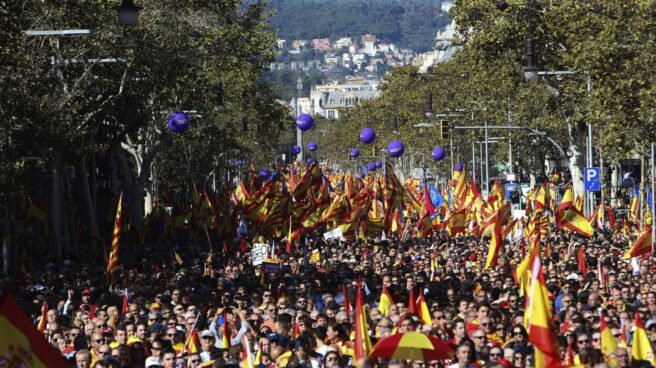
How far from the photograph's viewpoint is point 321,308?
62.8 ft

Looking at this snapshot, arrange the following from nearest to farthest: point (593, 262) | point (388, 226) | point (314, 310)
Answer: point (314, 310) < point (593, 262) < point (388, 226)

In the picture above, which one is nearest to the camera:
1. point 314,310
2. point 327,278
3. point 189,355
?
point 189,355

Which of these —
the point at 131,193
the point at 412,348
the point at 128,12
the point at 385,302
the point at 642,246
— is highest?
the point at 128,12

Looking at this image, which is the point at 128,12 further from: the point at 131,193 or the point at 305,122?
the point at 131,193

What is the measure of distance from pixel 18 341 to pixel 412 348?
2879 mm

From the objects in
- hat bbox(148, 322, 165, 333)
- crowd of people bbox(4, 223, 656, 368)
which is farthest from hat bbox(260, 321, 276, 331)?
hat bbox(148, 322, 165, 333)

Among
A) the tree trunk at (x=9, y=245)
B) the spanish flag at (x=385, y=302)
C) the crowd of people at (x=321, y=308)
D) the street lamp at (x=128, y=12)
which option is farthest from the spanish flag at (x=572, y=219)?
the street lamp at (x=128, y=12)

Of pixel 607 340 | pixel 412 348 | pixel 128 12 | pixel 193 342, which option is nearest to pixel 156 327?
pixel 193 342

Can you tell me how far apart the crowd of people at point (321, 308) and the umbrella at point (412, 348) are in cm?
13

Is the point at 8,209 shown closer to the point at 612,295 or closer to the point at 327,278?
the point at 327,278

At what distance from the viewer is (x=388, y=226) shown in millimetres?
41594

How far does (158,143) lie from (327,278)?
24362mm

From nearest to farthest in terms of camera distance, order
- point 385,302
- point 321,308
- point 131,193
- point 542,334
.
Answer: point 542,334, point 321,308, point 385,302, point 131,193

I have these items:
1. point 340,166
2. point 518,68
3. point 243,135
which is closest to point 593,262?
point 518,68
